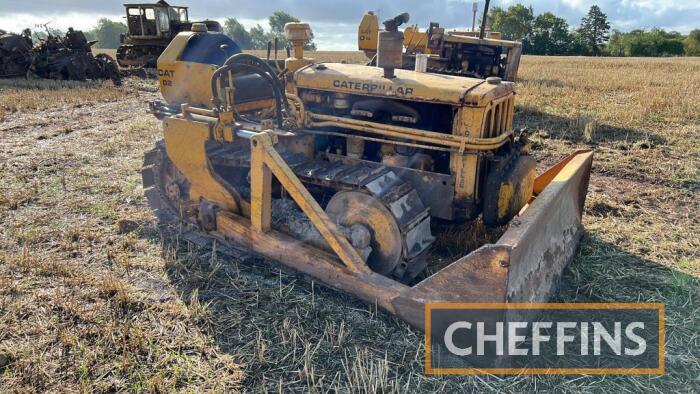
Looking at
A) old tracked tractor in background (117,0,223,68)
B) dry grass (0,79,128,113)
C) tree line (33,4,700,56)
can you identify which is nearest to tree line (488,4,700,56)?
tree line (33,4,700,56)

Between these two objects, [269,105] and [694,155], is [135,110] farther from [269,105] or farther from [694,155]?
[694,155]

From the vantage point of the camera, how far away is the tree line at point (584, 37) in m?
51.7

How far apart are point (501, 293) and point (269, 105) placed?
11.7ft

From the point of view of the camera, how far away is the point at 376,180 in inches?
153

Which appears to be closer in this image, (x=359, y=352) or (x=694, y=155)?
(x=359, y=352)

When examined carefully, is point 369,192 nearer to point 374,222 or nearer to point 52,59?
point 374,222

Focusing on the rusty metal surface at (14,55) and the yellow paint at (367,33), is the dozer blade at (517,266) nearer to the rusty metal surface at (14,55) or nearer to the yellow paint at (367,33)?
the yellow paint at (367,33)

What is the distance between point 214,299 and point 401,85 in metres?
2.15

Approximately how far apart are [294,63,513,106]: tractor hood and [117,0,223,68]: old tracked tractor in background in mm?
18766

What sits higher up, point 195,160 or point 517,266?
point 195,160

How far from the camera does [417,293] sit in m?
3.35

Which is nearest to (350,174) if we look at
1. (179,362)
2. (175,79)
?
(179,362)

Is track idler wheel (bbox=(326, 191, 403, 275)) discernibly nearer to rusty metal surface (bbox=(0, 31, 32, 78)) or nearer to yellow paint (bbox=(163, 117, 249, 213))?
yellow paint (bbox=(163, 117, 249, 213))

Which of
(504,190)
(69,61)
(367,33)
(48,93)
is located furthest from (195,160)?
(69,61)
